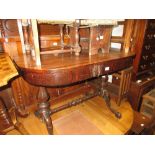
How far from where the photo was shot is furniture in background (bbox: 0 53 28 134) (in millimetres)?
929

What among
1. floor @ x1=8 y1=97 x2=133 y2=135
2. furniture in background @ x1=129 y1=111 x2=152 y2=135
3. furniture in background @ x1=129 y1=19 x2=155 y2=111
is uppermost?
furniture in background @ x1=129 y1=19 x2=155 y2=111

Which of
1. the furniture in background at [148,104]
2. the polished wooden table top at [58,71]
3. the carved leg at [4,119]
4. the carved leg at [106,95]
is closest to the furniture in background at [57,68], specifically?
the polished wooden table top at [58,71]

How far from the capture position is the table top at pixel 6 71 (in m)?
0.90

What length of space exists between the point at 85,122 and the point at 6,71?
1247 mm

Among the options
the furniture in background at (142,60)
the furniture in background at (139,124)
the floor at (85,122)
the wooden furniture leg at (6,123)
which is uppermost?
the furniture in background at (142,60)

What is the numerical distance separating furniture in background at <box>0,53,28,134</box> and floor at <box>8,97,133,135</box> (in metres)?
0.14

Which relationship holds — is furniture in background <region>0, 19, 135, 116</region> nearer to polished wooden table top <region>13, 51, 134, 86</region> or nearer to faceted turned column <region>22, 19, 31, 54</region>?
faceted turned column <region>22, 19, 31, 54</region>

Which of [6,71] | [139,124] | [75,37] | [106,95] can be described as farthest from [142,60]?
[6,71]

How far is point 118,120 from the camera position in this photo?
1.79 metres

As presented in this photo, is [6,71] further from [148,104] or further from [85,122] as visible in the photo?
[148,104]

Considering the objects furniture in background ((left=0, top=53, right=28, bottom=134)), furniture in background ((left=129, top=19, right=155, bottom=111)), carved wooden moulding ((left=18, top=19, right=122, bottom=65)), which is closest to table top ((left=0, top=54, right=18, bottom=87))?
furniture in background ((left=0, top=53, right=28, bottom=134))

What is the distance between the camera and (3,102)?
59.4 inches

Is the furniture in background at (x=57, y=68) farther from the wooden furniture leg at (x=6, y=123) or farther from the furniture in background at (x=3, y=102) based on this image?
the wooden furniture leg at (x=6, y=123)
